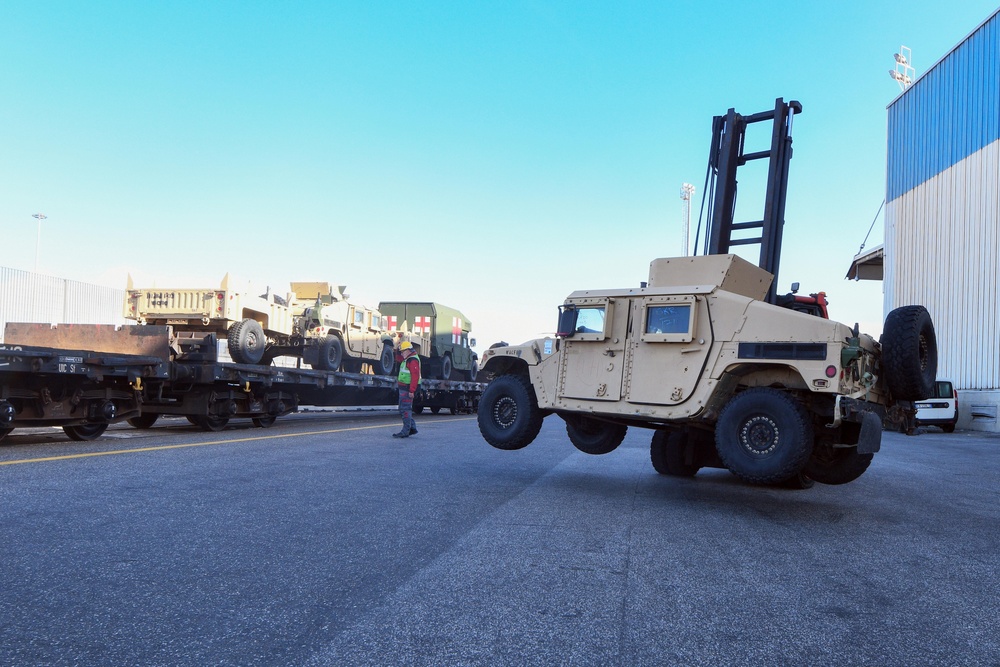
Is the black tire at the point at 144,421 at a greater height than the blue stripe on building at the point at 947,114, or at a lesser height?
lesser

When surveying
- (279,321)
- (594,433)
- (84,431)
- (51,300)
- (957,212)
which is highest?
(957,212)

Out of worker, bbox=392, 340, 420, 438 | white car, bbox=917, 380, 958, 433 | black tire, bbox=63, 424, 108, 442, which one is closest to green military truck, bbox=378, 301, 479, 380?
worker, bbox=392, 340, 420, 438

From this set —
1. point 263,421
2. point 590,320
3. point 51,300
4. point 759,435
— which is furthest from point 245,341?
point 51,300

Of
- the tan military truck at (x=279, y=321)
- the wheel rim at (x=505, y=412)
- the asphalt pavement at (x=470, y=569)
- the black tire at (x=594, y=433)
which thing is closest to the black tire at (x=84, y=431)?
the asphalt pavement at (x=470, y=569)

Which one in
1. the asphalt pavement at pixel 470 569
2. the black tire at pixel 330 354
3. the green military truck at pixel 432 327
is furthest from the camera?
the green military truck at pixel 432 327

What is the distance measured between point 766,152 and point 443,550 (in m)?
7.10

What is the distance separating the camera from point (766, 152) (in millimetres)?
9633

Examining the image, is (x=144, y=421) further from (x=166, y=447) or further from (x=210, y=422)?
(x=166, y=447)

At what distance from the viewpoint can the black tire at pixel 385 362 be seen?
2209 centimetres

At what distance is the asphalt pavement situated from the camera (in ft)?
10.6

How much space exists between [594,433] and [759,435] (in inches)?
104

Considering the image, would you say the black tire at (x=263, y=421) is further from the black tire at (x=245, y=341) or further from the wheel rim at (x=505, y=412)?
the wheel rim at (x=505, y=412)

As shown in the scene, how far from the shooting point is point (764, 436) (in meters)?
6.71

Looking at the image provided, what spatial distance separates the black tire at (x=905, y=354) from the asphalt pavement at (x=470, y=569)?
1174mm
